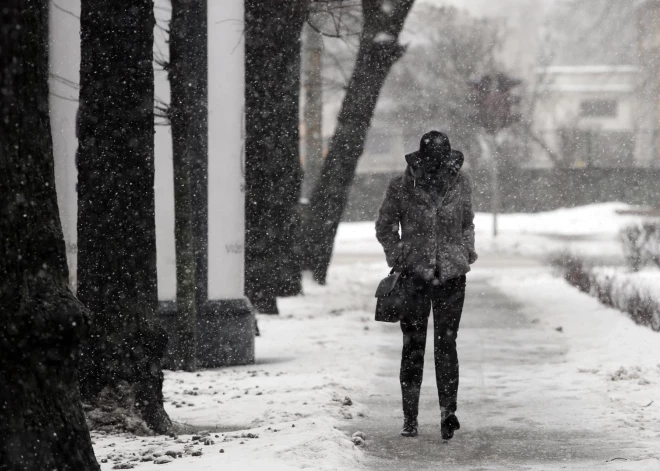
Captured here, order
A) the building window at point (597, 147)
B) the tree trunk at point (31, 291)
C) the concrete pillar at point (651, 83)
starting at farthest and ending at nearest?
the concrete pillar at point (651, 83) → the building window at point (597, 147) → the tree trunk at point (31, 291)

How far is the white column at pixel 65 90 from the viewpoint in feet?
30.2

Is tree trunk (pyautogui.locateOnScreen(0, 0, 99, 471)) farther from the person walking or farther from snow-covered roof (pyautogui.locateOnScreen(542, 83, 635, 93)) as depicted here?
snow-covered roof (pyautogui.locateOnScreen(542, 83, 635, 93))

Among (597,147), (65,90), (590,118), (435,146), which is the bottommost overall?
(435,146)

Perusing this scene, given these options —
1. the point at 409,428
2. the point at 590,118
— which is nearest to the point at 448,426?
the point at 409,428

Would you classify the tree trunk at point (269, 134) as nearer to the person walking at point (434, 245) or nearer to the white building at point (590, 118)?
the person walking at point (434, 245)

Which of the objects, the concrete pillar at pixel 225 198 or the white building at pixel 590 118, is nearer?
the concrete pillar at pixel 225 198

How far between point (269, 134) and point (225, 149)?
583cm

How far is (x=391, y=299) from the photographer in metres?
6.54

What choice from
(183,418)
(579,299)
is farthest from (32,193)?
(579,299)

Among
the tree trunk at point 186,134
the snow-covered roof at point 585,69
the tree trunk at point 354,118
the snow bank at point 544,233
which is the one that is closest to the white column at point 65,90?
the tree trunk at point 186,134

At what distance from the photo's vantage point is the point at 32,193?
4.34 meters

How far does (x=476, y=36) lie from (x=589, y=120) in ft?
63.7

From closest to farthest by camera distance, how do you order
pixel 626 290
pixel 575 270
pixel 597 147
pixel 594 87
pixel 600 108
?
pixel 626 290, pixel 575 270, pixel 597 147, pixel 600 108, pixel 594 87

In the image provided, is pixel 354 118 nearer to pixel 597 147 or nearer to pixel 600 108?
pixel 597 147
